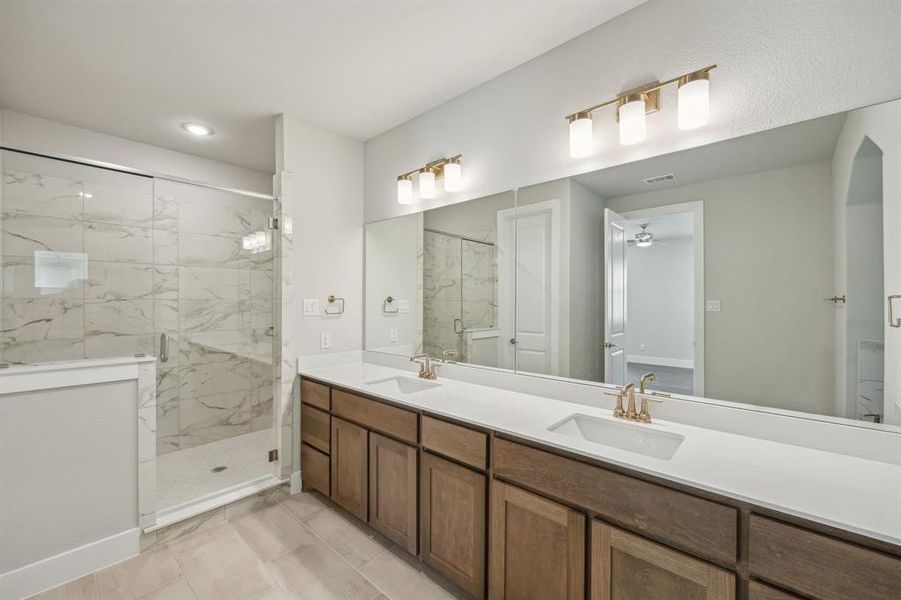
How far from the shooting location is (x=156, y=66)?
2.09 metres

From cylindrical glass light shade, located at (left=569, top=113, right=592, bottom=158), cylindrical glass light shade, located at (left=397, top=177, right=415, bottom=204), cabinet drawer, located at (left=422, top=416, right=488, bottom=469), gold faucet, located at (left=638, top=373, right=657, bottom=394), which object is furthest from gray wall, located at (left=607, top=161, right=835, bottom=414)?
cylindrical glass light shade, located at (left=397, top=177, right=415, bottom=204)

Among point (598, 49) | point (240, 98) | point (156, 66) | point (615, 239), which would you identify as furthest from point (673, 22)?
point (156, 66)

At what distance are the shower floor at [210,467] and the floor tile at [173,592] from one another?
23.3 inches

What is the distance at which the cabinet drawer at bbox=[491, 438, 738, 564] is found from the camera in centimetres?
101

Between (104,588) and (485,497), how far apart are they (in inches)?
75.0

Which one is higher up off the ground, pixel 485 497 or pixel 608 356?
pixel 608 356

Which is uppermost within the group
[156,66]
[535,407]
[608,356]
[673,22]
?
[156,66]

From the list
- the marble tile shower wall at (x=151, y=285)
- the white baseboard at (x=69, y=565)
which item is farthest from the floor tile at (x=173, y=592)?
the marble tile shower wall at (x=151, y=285)

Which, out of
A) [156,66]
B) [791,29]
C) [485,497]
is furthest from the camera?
[156,66]

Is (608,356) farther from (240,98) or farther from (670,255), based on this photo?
(240,98)

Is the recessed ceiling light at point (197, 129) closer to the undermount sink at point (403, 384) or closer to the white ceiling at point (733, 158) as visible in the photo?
the undermount sink at point (403, 384)

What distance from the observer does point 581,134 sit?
5.85 feet

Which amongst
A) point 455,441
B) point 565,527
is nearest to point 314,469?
point 455,441

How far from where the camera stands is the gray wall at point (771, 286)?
1.30 meters
